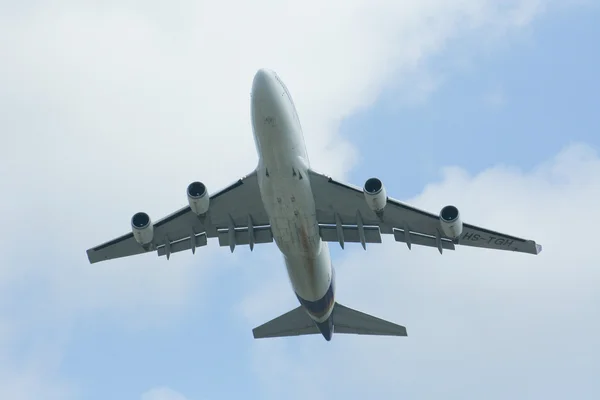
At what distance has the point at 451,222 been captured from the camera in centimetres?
3441

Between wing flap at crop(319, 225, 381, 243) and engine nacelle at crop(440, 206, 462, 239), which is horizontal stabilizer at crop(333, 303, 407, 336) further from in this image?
engine nacelle at crop(440, 206, 462, 239)

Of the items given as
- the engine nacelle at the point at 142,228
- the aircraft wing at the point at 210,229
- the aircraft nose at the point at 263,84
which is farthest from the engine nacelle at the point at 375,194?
the engine nacelle at the point at 142,228

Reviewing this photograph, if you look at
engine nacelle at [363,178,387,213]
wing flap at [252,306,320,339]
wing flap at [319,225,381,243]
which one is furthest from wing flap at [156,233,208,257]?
engine nacelle at [363,178,387,213]

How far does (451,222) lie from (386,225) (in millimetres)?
3469

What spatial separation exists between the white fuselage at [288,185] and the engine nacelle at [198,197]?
2168mm

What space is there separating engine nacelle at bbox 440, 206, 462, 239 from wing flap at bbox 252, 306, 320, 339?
815cm

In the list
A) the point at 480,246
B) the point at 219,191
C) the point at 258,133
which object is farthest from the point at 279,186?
the point at 480,246

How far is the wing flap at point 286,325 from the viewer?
40.1 metres

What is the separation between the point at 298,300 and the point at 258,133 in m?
8.78

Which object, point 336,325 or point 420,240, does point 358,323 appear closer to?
point 336,325

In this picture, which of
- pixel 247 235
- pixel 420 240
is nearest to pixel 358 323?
pixel 420 240

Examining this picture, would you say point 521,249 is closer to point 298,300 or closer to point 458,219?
point 458,219

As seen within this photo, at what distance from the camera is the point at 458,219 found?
113 ft

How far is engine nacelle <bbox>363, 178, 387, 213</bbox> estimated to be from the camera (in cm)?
3344
